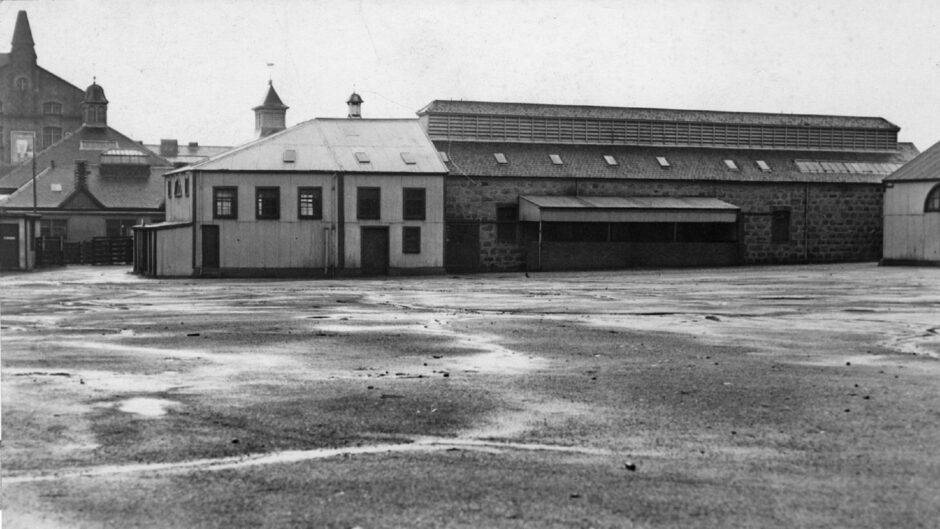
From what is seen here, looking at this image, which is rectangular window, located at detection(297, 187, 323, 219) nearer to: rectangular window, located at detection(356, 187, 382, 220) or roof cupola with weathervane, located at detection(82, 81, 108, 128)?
rectangular window, located at detection(356, 187, 382, 220)

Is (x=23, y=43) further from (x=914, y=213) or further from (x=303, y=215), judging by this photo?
(x=914, y=213)

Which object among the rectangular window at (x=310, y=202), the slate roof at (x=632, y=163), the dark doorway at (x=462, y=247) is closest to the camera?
the rectangular window at (x=310, y=202)

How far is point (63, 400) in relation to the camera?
9797mm

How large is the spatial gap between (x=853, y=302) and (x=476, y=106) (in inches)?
1214

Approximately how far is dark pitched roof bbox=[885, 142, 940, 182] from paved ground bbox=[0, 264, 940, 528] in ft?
89.7

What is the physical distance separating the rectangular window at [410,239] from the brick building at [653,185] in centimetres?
301

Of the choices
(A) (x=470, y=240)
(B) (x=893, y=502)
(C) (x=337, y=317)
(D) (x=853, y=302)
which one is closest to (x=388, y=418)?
(B) (x=893, y=502)

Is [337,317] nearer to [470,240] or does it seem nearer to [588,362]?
[588,362]

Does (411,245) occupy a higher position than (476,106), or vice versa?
(476,106)

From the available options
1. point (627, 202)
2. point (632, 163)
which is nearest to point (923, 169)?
point (627, 202)

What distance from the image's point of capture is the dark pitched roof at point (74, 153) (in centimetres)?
7050

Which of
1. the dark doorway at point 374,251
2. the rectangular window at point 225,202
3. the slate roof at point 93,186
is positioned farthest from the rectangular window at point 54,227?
the dark doorway at point 374,251

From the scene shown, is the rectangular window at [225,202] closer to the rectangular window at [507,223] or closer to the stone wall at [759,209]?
the stone wall at [759,209]

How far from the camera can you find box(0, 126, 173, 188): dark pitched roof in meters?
70.5
